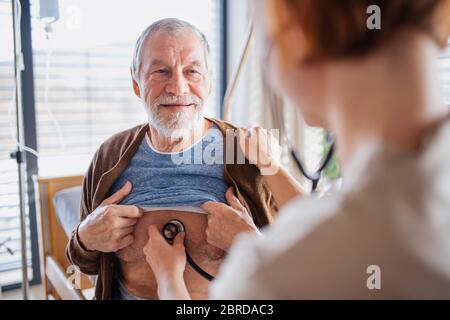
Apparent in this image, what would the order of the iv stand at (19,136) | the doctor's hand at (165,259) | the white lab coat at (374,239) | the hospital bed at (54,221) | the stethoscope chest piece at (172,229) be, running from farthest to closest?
1. the hospital bed at (54,221)
2. the iv stand at (19,136)
3. the stethoscope chest piece at (172,229)
4. the doctor's hand at (165,259)
5. the white lab coat at (374,239)

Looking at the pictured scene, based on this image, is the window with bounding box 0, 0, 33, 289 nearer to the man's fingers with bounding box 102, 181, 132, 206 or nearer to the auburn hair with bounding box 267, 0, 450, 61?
the man's fingers with bounding box 102, 181, 132, 206

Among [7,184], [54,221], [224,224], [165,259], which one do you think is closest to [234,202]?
[224,224]

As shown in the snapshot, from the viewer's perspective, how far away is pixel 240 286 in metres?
0.37

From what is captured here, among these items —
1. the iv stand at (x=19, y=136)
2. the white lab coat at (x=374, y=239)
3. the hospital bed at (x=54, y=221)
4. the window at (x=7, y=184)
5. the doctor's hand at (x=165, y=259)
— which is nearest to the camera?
the white lab coat at (x=374, y=239)

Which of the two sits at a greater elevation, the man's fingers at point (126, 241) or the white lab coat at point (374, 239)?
the white lab coat at point (374, 239)

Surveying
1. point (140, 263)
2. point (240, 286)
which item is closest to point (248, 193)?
point (140, 263)

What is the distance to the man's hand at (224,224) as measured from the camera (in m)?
0.85

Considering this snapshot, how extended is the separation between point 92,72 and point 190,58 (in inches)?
41.7

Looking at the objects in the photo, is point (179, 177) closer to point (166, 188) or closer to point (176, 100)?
point (166, 188)

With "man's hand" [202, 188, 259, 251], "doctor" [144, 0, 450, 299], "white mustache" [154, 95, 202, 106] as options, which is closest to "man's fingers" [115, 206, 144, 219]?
"man's hand" [202, 188, 259, 251]

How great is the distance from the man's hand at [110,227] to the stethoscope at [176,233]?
0.07 m

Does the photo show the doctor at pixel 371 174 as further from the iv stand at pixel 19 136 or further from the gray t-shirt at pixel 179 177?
the iv stand at pixel 19 136

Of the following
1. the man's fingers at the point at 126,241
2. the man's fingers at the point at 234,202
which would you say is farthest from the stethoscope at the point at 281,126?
the man's fingers at the point at 126,241

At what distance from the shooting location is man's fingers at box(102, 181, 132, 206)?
92cm
